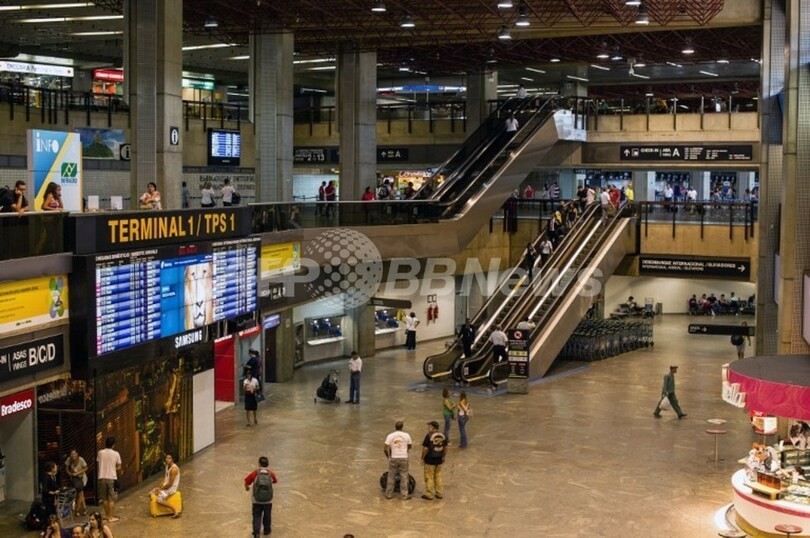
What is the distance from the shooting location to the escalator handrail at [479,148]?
1273 inches

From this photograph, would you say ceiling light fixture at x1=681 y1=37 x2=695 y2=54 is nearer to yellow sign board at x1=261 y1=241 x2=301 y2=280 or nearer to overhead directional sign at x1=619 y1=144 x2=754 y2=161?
overhead directional sign at x1=619 y1=144 x2=754 y2=161

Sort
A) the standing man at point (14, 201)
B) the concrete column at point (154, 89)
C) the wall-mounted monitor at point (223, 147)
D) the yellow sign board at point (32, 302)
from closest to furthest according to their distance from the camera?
1. the yellow sign board at point (32, 302)
2. the standing man at point (14, 201)
3. the concrete column at point (154, 89)
4. the wall-mounted monitor at point (223, 147)

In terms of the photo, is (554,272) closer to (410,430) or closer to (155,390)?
(410,430)

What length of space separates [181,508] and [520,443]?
7115 millimetres

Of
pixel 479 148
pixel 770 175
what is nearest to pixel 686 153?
pixel 479 148

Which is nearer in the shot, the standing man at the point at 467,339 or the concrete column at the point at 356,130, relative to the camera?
the standing man at the point at 467,339

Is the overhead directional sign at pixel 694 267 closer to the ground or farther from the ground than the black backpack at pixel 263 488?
farther from the ground

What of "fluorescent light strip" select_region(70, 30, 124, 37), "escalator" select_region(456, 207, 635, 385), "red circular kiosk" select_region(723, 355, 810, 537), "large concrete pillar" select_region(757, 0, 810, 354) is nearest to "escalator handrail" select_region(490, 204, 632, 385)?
"escalator" select_region(456, 207, 635, 385)

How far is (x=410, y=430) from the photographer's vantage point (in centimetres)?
2122

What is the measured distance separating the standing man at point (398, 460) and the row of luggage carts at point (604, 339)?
50.0 feet

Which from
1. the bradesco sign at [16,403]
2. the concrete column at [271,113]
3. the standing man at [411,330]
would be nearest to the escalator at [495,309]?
the standing man at [411,330]

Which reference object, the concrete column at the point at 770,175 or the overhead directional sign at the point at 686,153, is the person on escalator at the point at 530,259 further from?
the overhead directional sign at the point at 686,153

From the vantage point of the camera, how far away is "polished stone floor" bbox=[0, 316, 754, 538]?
15.4m

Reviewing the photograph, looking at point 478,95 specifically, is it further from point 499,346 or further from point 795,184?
point 795,184
